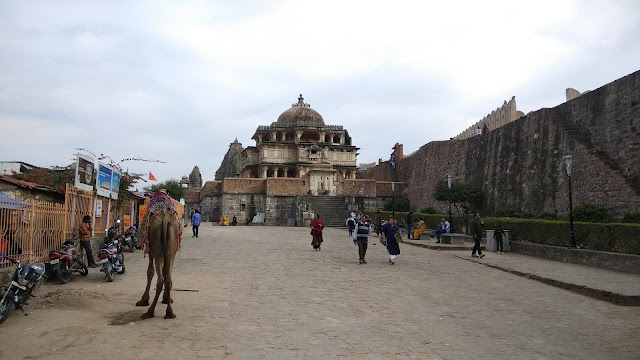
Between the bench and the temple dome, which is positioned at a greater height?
the temple dome

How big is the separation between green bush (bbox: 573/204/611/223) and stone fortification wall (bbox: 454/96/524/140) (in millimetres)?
12536

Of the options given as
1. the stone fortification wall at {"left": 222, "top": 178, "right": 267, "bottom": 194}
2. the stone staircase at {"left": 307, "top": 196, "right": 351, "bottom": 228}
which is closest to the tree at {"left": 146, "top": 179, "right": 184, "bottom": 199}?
the stone fortification wall at {"left": 222, "top": 178, "right": 267, "bottom": 194}

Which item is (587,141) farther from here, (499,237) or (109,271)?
(109,271)

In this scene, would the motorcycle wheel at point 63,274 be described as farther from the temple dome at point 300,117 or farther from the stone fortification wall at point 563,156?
the temple dome at point 300,117

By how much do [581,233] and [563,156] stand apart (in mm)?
6411

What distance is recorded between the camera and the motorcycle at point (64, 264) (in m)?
8.13

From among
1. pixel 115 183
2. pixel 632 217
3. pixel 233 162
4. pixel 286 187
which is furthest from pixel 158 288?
pixel 233 162

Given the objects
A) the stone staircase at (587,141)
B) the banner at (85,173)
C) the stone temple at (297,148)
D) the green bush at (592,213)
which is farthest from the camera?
the stone temple at (297,148)

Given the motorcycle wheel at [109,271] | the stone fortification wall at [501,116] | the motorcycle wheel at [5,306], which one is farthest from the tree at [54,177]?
the stone fortification wall at [501,116]

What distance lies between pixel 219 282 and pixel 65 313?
322 centimetres

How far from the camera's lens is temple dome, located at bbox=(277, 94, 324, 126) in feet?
174

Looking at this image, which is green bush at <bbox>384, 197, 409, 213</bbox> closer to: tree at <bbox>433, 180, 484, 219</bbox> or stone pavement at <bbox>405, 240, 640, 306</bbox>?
tree at <bbox>433, 180, 484, 219</bbox>

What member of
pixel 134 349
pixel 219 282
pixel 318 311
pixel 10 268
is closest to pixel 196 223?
pixel 219 282

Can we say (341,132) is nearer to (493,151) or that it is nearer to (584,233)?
(493,151)
